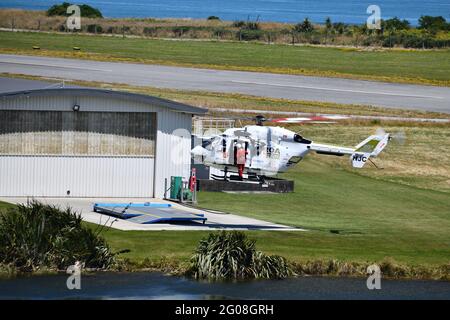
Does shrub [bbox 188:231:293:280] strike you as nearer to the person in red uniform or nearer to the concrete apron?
the concrete apron

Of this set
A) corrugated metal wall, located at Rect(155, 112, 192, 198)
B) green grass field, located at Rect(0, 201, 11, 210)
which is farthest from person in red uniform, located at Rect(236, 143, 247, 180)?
green grass field, located at Rect(0, 201, 11, 210)

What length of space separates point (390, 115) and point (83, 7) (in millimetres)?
92328

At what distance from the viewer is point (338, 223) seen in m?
45.8

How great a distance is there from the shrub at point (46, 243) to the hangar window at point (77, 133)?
10.7 m

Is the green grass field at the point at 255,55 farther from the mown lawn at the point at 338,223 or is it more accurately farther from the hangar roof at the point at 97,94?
the hangar roof at the point at 97,94

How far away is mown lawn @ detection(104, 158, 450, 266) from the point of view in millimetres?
39688

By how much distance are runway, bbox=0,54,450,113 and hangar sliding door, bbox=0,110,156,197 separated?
36178mm

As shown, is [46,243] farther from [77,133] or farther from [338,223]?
[338,223]

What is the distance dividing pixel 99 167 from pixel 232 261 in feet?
44.6

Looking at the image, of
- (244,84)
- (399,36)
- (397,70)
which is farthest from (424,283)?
(399,36)

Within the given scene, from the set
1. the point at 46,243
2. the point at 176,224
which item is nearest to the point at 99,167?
the point at 176,224
